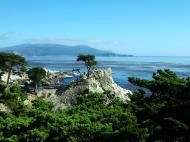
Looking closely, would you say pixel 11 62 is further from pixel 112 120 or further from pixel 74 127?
pixel 74 127

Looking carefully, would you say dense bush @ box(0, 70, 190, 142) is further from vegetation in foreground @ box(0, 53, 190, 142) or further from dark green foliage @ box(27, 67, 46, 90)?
dark green foliage @ box(27, 67, 46, 90)

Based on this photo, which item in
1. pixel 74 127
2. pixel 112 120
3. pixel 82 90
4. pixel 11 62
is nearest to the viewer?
pixel 74 127

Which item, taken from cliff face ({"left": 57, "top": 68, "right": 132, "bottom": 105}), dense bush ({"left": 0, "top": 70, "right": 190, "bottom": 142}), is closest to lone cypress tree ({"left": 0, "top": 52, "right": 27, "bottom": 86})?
cliff face ({"left": 57, "top": 68, "right": 132, "bottom": 105})

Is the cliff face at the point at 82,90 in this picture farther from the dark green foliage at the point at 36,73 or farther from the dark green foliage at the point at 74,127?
the dark green foliage at the point at 36,73

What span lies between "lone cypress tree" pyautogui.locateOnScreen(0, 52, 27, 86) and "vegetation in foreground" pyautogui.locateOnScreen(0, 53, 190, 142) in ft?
165

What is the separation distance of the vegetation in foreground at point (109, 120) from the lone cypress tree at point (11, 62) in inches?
1974

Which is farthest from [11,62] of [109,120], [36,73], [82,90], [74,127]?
[74,127]

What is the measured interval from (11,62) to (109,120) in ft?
203

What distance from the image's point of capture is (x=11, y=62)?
91.1 metres

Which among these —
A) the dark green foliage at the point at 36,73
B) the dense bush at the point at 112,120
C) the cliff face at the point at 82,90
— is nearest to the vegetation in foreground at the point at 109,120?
the dense bush at the point at 112,120

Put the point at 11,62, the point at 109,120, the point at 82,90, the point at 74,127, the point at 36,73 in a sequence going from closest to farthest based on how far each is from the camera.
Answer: the point at 74,127, the point at 109,120, the point at 82,90, the point at 11,62, the point at 36,73

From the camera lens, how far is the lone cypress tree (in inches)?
3506

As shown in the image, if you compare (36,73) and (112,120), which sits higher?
(112,120)

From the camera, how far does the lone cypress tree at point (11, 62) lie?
89.1m
